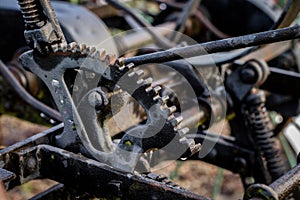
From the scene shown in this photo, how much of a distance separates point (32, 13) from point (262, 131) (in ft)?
3.54

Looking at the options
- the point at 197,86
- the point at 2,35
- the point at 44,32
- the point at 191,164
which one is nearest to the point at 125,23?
the point at 2,35

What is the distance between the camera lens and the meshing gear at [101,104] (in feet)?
4.64

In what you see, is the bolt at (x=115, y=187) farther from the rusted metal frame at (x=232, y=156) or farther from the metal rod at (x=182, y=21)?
the metal rod at (x=182, y=21)

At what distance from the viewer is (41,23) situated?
155 centimetres

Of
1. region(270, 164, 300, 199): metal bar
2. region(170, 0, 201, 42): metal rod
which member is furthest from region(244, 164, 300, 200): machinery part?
region(170, 0, 201, 42): metal rod

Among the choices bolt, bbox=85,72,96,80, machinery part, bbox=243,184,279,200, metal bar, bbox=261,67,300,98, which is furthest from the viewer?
metal bar, bbox=261,67,300,98

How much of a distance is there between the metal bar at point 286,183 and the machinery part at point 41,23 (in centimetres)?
74

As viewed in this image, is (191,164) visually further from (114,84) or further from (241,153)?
(114,84)

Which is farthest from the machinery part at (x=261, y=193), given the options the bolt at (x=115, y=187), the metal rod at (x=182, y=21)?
A: the metal rod at (x=182, y=21)

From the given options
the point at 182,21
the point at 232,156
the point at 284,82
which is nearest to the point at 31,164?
the point at 232,156

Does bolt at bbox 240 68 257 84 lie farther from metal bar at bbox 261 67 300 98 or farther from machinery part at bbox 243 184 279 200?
machinery part at bbox 243 184 279 200

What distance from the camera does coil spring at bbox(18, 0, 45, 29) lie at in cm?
153

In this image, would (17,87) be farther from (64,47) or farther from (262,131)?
(262,131)

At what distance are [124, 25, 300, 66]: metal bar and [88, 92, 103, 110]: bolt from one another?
0.42 feet
